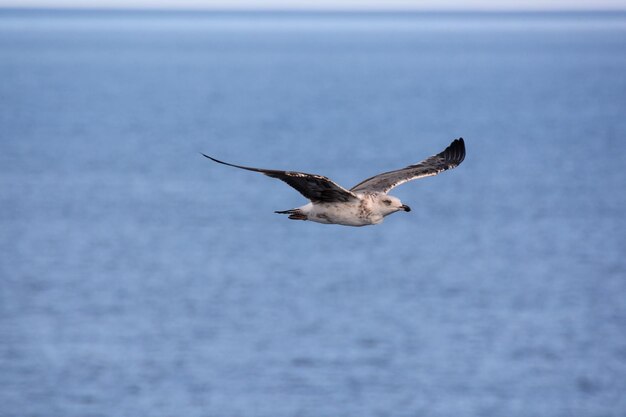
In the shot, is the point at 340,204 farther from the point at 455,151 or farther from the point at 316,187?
the point at 455,151

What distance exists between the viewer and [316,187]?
20.1 metres

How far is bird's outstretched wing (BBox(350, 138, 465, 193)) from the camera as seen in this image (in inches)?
888

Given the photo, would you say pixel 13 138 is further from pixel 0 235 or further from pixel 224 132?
pixel 0 235

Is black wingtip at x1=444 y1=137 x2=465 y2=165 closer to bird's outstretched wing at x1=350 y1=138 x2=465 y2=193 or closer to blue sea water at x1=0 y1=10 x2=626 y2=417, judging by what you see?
bird's outstretched wing at x1=350 y1=138 x2=465 y2=193

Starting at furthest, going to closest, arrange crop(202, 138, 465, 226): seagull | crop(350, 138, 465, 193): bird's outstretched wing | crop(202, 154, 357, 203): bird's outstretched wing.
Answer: crop(350, 138, 465, 193): bird's outstretched wing, crop(202, 138, 465, 226): seagull, crop(202, 154, 357, 203): bird's outstretched wing

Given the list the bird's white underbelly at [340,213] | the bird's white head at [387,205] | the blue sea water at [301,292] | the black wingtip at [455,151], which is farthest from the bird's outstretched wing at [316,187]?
the blue sea water at [301,292]

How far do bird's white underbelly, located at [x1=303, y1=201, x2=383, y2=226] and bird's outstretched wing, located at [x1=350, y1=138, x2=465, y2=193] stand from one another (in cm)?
106

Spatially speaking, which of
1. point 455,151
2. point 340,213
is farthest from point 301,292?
point 340,213

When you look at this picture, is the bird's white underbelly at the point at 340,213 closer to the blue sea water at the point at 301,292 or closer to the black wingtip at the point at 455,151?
the black wingtip at the point at 455,151

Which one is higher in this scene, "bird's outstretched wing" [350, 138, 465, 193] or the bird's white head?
"bird's outstretched wing" [350, 138, 465, 193]

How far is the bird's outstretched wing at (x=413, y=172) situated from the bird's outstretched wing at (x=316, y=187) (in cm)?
138

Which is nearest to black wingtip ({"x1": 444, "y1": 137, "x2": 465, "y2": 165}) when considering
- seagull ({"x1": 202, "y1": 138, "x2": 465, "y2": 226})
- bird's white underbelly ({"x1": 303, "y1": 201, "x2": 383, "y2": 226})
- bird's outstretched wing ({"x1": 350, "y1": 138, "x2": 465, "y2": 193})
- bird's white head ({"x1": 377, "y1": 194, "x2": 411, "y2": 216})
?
bird's outstretched wing ({"x1": 350, "y1": 138, "x2": 465, "y2": 193})

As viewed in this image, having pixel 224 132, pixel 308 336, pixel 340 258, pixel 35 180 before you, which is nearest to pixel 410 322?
pixel 308 336

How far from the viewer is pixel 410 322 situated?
269 ft
